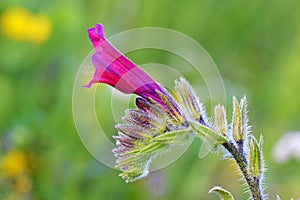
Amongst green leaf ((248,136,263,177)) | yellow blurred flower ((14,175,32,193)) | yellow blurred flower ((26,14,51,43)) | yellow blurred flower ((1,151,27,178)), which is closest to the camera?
green leaf ((248,136,263,177))

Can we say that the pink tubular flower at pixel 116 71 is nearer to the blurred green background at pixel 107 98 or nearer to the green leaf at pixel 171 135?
the green leaf at pixel 171 135

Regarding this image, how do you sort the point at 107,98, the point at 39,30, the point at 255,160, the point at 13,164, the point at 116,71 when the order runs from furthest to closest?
the point at 39,30
the point at 107,98
the point at 13,164
the point at 116,71
the point at 255,160

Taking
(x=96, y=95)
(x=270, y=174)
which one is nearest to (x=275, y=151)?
(x=270, y=174)

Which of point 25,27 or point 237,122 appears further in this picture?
point 25,27

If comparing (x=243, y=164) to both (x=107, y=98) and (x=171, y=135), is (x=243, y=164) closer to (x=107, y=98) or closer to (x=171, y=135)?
(x=171, y=135)

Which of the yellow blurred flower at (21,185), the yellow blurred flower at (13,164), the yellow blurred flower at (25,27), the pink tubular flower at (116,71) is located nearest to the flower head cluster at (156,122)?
the pink tubular flower at (116,71)

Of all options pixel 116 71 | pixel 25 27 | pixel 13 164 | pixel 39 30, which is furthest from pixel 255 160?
pixel 25 27

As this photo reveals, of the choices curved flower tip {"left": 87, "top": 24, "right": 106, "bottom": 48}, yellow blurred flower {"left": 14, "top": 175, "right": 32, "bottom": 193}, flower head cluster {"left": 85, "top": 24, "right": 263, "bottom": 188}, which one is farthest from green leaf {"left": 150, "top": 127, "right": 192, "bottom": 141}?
yellow blurred flower {"left": 14, "top": 175, "right": 32, "bottom": 193}

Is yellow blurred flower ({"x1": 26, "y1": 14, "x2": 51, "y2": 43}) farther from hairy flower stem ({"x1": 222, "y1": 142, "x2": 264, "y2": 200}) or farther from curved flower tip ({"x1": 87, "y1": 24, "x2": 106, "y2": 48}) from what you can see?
hairy flower stem ({"x1": 222, "y1": 142, "x2": 264, "y2": 200})
